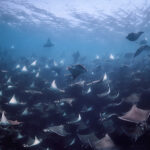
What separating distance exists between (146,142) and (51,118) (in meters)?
3.98

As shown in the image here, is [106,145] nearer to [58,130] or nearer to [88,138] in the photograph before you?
[88,138]

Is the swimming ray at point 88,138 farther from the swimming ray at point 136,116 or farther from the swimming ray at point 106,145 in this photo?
the swimming ray at point 136,116

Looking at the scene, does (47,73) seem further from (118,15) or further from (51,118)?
(118,15)

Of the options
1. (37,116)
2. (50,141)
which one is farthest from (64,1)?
(50,141)

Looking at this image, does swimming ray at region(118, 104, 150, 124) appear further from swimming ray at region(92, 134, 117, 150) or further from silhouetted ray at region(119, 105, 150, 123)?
swimming ray at region(92, 134, 117, 150)

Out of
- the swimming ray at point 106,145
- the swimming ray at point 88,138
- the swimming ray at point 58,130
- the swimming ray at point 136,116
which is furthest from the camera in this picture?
the swimming ray at point 88,138

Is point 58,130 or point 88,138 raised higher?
point 58,130

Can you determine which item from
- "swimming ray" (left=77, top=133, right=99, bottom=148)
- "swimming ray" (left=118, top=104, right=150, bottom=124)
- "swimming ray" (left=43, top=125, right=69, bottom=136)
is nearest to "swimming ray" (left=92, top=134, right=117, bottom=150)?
"swimming ray" (left=77, top=133, right=99, bottom=148)

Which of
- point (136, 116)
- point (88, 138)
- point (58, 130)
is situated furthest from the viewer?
point (88, 138)

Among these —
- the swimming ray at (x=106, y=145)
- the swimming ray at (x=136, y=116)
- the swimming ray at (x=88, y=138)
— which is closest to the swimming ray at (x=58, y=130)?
the swimming ray at (x=88, y=138)

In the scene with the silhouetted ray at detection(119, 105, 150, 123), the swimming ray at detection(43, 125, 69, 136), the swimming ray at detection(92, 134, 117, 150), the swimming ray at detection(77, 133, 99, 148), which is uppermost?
the silhouetted ray at detection(119, 105, 150, 123)

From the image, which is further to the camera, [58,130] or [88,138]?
[88,138]

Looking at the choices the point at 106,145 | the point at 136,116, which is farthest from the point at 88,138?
the point at 136,116

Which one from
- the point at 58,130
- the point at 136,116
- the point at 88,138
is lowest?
the point at 88,138
